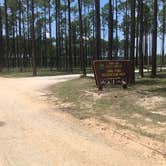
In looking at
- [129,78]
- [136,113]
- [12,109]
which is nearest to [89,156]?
[136,113]

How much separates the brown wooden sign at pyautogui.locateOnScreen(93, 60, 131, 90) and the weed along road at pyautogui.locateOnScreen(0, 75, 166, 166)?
5963 mm

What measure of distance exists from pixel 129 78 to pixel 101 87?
1882 mm

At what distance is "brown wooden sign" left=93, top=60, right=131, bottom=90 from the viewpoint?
54.0ft

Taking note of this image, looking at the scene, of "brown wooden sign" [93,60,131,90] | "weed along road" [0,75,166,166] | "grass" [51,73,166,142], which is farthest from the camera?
"brown wooden sign" [93,60,131,90]

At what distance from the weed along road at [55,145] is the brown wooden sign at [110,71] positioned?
19.6 ft

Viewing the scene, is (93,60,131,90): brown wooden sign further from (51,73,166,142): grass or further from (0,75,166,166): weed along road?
(0,75,166,166): weed along road

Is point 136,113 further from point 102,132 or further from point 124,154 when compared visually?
point 124,154

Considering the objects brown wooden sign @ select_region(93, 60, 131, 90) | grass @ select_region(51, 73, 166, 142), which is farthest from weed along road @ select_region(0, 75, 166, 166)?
brown wooden sign @ select_region(93, 60, 131, 90)

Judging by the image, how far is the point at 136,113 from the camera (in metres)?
10.4

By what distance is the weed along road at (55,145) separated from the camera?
236 inches

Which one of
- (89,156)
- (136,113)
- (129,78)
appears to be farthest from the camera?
(129,78)

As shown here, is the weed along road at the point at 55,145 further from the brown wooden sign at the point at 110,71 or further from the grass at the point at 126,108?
the brown wooden sign at the point at 110,71

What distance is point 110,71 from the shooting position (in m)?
16.8

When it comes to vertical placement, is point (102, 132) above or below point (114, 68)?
below
